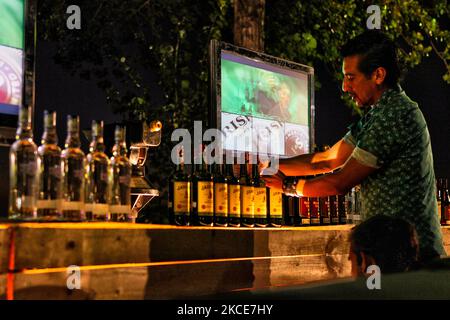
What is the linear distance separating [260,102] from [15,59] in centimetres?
152

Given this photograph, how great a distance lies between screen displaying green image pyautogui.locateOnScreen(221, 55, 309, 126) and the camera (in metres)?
2.96

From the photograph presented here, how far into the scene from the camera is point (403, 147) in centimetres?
217

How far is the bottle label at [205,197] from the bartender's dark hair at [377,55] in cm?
72

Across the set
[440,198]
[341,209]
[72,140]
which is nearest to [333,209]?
[341,209]

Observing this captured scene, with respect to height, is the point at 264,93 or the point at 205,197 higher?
the point at 264,93

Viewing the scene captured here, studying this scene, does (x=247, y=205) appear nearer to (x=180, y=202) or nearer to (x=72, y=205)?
Result: (x=180, y=202)

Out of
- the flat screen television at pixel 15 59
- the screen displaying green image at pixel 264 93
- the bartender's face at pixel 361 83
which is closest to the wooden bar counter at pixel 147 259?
the flat screen television at pixel 15 59

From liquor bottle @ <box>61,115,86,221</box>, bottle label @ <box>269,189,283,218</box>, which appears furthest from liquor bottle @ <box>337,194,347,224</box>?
liquor bottle @ <box>61,115,86,221</box>

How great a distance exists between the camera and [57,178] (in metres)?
1.71

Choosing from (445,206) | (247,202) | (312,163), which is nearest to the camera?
(247,202)

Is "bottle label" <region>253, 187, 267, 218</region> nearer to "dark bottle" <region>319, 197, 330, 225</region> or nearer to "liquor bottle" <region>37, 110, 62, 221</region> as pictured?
"dark bottle" <region>319, 197, 330, 225</region>

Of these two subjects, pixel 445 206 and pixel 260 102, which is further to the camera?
pixel 445 206

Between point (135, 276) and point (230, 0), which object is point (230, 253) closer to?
point (135, 276)

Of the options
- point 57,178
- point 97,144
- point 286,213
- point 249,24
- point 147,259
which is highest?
point 249,24
